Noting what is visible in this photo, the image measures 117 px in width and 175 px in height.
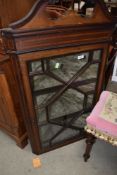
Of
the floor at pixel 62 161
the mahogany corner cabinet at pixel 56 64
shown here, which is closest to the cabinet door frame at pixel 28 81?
the mahogany corner cabinet at pixel 56 64

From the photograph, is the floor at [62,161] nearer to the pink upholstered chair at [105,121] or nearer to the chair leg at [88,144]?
the chair leg at [88,144]

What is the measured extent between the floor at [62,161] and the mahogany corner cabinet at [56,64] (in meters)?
0.09

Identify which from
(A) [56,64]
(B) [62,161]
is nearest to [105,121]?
(A) [56,64]

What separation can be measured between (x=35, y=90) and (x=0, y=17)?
1.60 feet

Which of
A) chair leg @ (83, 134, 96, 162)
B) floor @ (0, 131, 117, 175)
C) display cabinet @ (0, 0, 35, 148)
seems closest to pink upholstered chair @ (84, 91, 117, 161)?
chair leg @ (83, 134, 96, 162)

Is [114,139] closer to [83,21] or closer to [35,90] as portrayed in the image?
[35,90]

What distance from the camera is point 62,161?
148 cm

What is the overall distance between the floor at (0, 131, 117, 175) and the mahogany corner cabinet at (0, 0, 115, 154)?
9 centimetres

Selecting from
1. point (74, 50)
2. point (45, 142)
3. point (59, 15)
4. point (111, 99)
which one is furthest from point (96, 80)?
point (45, 142)

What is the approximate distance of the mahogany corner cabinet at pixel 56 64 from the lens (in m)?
0.92

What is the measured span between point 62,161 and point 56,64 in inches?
33.6

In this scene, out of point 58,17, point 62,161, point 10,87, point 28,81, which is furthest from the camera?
point 62,161

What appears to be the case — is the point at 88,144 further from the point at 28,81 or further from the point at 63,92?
the point at 28,81

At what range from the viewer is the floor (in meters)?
1.40
